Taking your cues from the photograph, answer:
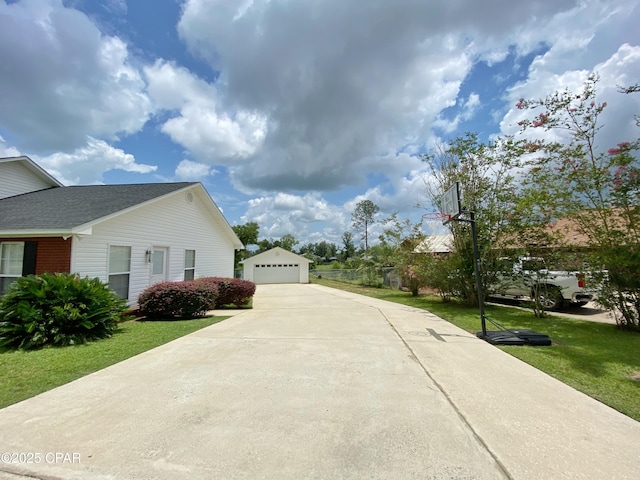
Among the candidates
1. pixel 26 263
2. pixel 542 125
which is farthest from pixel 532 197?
pixel 26 263

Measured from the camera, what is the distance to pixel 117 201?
955cm

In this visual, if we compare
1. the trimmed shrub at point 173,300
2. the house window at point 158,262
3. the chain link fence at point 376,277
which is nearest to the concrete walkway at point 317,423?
the trimmed shrub at point 173,300

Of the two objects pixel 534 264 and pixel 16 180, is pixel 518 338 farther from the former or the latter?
pixel 16 180

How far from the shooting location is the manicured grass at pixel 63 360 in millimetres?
3782

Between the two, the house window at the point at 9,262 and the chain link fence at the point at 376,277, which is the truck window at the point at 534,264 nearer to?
the chain link fence at the point at 376,277

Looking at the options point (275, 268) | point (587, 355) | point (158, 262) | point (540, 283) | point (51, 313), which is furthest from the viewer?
point (275, 268)

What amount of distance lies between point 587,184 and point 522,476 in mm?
8062

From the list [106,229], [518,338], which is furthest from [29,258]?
[518,338]

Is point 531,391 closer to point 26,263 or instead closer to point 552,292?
point 552,292

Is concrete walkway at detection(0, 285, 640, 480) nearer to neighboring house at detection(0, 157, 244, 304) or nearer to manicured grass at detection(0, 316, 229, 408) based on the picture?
manicured grass at detection(0, 316, 229, 408)

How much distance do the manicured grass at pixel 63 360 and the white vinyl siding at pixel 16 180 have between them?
8375 mm

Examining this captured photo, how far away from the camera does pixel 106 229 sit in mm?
8602

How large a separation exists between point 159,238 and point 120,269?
1855mm

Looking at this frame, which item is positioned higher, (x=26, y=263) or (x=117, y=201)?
(x=117, y=201)
